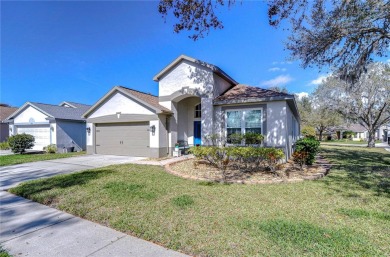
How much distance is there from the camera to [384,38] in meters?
10.1

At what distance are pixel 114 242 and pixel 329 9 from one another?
11894 mm

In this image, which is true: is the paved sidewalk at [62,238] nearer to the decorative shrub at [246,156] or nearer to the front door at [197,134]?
the decorative shrub at [246,156]

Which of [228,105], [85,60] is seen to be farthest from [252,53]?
[85,60]

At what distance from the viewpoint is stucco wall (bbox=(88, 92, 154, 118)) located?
14102mm

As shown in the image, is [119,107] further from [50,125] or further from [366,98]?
[366,98]

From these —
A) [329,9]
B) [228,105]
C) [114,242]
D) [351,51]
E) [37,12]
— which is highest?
[37,12]

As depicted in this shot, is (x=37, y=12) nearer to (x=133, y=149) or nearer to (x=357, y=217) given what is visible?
(x=133, y=149)

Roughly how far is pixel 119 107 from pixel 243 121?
879 centimetres

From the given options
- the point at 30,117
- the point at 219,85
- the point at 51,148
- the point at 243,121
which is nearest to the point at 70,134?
the point at 51,148

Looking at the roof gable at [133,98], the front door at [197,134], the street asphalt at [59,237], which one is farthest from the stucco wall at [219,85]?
the street asphalt at [59,237]

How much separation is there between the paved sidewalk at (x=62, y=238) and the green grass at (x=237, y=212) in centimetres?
20

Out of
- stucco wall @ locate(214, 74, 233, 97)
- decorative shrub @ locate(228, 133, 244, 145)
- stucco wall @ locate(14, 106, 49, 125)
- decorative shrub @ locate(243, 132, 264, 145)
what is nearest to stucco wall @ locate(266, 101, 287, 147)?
decorative shrub @ locate(243, 132, 264, 145)

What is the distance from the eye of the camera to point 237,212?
4512 mm

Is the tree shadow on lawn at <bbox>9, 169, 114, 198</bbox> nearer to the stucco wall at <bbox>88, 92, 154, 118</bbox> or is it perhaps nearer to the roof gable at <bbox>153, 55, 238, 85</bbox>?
the stucco wall at <bbox>88, 92, 154, 118</bbox>
